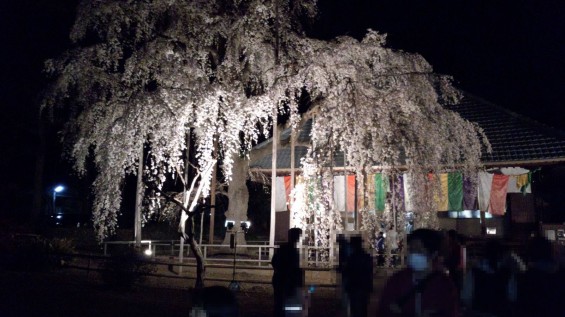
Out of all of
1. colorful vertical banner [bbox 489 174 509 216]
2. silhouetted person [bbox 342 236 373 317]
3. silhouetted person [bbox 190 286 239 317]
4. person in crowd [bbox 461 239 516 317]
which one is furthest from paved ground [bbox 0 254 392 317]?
colorful vertical banner [bbox 489 174 509 216]

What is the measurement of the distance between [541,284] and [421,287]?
79.7 inches

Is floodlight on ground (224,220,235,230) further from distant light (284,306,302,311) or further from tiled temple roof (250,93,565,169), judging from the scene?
distant light (284,306,302,311)

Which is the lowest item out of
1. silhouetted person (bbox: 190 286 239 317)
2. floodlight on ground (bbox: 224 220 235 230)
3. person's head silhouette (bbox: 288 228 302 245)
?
silhouetted person (bbox: 190 286 239 317)

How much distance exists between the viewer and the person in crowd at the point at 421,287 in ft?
13.0

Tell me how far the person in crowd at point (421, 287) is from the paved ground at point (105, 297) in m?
4.08

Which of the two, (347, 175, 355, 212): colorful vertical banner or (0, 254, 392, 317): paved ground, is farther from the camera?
(347, 175, 355, 212): colorful vertical banner

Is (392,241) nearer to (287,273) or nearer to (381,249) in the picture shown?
(381,249)

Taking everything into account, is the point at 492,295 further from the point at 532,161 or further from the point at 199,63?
the point at 532,161

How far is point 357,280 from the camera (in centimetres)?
599

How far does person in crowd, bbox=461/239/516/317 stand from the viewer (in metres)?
5.54

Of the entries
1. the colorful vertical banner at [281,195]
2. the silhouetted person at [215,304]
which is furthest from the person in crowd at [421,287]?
the colorful vertical banner at [281,195]

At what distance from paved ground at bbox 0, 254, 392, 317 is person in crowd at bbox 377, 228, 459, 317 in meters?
4.08

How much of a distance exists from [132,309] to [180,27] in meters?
7.28

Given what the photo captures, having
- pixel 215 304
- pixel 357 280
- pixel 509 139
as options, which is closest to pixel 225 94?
pixel 357 280
